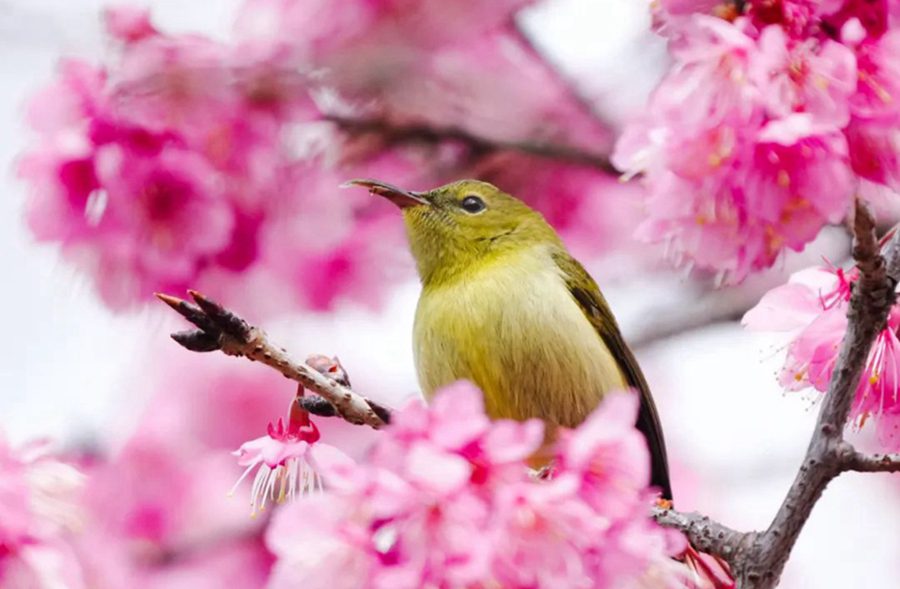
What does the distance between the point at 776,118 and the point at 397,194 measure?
2.39 feet

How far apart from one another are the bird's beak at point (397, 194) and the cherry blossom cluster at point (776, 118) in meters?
0.49

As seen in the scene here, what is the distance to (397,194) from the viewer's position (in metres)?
1.84

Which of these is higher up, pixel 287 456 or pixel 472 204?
pixel 287 456

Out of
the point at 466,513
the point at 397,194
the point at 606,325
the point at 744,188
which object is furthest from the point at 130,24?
the point at 466,513

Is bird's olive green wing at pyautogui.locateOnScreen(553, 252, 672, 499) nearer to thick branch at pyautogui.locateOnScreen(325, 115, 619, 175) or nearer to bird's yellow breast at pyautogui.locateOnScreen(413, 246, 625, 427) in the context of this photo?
bird's yellow breast at pyautogui.locateOnScreen(413, 246, 625, 427)

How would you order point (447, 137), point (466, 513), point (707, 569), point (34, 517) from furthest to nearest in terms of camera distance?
point (447, 137)
point (34, 517)
point (707, 569)
point (466, 513)

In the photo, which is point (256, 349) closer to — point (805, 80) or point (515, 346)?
point (805, 80)

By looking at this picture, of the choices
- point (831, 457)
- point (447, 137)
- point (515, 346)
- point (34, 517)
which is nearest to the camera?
point (831, 457)

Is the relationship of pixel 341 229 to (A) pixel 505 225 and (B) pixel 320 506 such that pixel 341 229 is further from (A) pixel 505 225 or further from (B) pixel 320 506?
(B) pixel 320 506

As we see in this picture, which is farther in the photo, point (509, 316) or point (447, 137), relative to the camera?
point (447, 137)

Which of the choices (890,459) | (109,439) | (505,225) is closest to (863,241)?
(890,459)

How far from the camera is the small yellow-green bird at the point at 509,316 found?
1.71 m

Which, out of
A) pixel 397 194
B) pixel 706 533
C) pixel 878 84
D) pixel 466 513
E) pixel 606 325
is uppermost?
pixel 878 84

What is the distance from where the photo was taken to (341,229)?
1.98 meters
